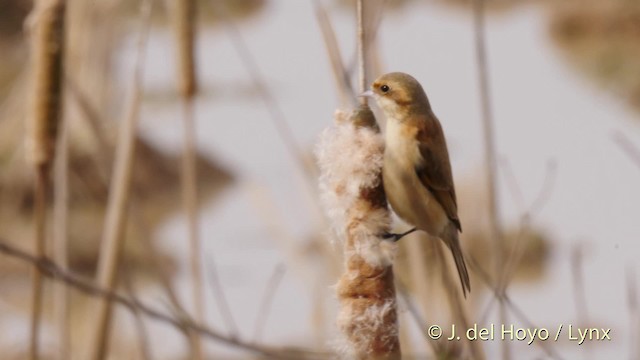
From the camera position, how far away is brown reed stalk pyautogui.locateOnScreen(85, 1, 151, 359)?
159 cm

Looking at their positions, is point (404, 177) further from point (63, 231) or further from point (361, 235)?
point (63, 231)

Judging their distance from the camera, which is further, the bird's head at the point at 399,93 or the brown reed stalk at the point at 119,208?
the brown reed stalk at the point at 119,208

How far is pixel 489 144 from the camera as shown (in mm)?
1404

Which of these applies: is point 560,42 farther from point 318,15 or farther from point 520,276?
point 318,15

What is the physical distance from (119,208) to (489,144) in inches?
20.1

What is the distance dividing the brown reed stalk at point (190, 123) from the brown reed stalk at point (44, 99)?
19cm

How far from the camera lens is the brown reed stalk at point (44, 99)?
4.46 ft

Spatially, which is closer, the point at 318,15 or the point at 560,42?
the point at 318,15

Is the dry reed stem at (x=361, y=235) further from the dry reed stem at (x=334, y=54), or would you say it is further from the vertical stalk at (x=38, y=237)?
the vertical stalk at (x=38, y=237)

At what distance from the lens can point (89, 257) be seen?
5.21m

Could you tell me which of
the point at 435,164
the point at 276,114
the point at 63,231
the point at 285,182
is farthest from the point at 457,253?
the point at 285,182

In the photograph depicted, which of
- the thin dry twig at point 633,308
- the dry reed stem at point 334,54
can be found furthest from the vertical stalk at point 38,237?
the thin dry twig at point 633,308

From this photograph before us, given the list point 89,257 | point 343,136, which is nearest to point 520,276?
point 89,257

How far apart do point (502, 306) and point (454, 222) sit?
232mm
